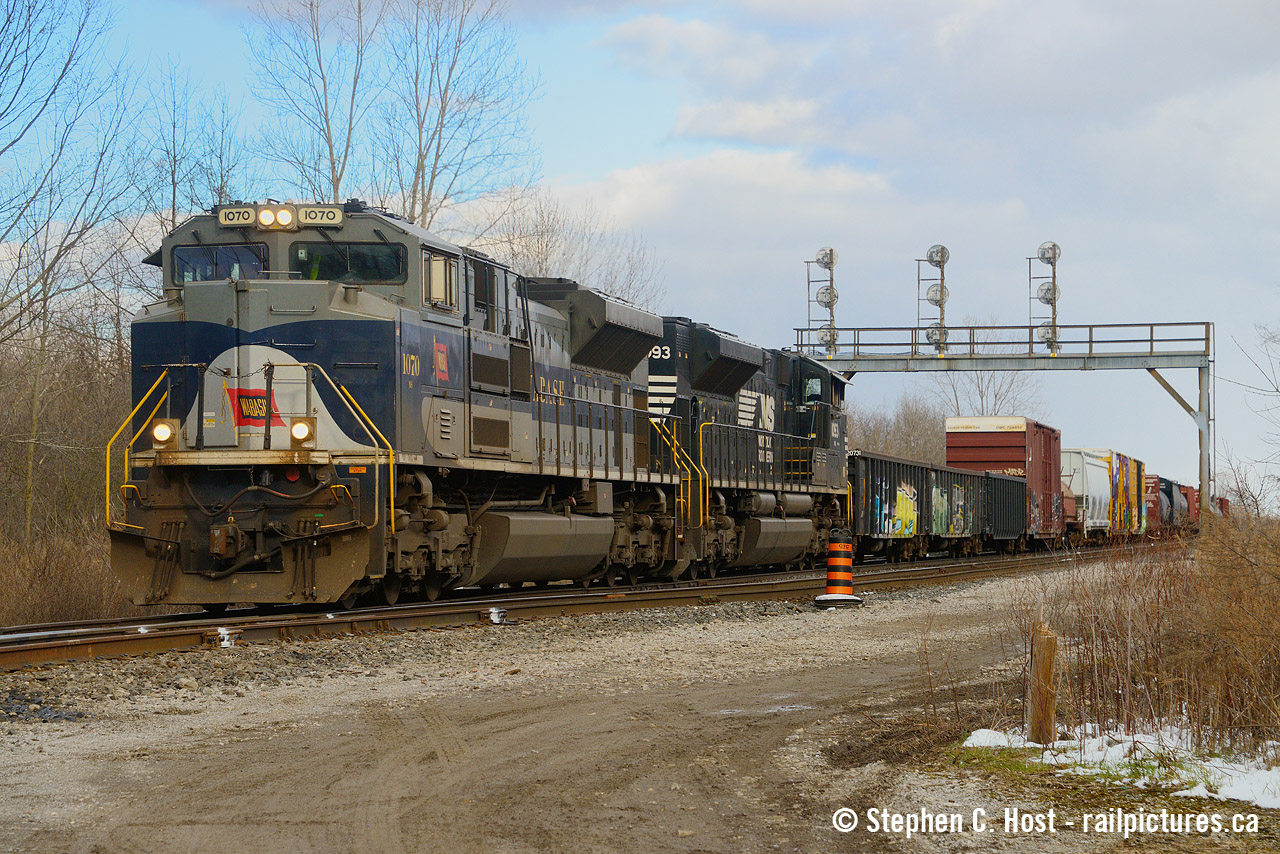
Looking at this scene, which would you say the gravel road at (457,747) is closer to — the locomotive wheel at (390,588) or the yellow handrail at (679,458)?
the locomotive wheel at (390,588)

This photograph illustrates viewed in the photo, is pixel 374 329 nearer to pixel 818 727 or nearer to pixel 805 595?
pixel 818 727

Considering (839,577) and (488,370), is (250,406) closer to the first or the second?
(488,370)

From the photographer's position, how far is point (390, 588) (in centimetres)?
1402

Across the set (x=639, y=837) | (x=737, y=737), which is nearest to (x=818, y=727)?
(x=737, y=737)

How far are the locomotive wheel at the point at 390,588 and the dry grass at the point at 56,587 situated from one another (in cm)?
341

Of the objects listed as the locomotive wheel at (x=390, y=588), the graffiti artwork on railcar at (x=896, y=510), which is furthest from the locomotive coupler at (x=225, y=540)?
the graffiti artwork on railcar at (x=896, y=510)

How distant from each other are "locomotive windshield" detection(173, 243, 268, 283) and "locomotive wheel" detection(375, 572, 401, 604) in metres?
3.59

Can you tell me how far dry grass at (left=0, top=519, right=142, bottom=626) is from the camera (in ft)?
48.7

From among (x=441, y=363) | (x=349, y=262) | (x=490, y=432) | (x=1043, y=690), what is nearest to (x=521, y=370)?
(x=490, y=432)

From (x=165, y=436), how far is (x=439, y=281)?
10.5ft

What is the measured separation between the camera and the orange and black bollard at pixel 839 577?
16484 mm

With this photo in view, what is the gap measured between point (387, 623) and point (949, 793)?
7037 mm

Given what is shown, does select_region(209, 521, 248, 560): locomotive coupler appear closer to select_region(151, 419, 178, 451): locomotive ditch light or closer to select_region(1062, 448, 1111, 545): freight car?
select_region(151, 419, 178, 451): locomotive ditch light

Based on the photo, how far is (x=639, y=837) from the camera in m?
5.31
